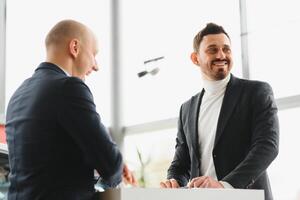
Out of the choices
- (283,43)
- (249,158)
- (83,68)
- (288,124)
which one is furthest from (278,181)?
(83,68)

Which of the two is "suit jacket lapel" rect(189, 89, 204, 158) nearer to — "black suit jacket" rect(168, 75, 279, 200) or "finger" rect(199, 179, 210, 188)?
"black suit jacket" rect(168, 75, 279, 200)

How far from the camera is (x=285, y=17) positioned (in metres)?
4.63

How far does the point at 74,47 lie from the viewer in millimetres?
1759

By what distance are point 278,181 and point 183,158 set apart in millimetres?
2032

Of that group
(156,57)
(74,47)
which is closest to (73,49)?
(74,47)

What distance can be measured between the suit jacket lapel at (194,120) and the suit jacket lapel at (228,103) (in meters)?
0.14

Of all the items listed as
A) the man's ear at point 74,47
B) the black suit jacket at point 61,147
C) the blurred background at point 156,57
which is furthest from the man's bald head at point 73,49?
the blurred background at point 156,57

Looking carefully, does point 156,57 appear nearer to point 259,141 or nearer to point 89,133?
point 259,141

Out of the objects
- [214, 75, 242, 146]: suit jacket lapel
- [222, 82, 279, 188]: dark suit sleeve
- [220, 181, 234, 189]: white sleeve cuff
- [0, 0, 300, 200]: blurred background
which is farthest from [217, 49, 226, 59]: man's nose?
[0, 0, 300, 200]: blurred background

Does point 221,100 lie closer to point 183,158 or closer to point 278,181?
point 183,158

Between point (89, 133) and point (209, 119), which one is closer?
point (89, 133)

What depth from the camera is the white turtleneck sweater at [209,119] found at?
2366 millimetres

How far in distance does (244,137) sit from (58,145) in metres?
0.99

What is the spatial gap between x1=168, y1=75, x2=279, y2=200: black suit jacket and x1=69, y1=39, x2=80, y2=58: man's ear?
2.48ft
